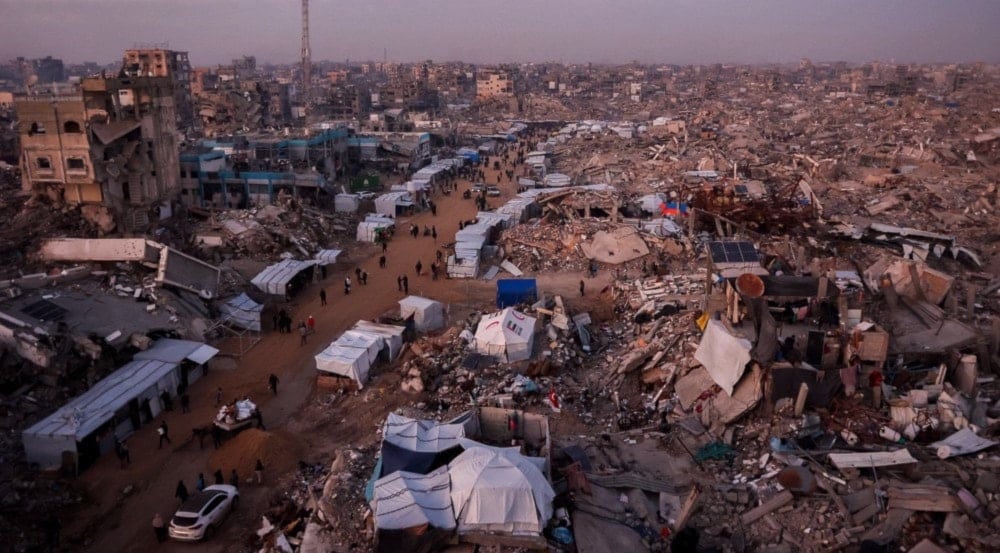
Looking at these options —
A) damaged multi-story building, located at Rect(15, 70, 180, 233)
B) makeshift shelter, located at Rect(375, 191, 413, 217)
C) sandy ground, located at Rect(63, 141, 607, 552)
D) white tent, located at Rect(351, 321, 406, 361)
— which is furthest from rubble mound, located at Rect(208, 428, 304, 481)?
makeshift shelter, located at Rect(375, 191, 413, 217)

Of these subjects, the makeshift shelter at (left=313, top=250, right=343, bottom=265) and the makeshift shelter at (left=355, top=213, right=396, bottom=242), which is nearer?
the makeshift shelter at (left=313, top=250, right=343, bottom=265)

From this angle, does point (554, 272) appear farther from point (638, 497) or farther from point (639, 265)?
point (638, 497)

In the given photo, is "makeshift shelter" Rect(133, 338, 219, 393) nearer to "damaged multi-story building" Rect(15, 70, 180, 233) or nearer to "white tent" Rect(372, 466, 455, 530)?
"white tent" Rect(372, 466, 455, 530)

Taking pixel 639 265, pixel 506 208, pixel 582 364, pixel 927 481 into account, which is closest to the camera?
pixel 927 481

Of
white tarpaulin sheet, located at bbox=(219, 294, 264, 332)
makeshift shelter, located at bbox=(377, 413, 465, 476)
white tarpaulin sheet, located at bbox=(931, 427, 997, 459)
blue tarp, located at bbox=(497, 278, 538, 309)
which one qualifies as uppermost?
white tarpaulin sheet, located at bbox=(931, 427, 997, 459)

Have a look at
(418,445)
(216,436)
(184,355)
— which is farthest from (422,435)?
(184,355)

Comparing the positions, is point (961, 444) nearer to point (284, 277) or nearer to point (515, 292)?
point (515, 292)

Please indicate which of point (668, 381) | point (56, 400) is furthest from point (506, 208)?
point (56, 400)
